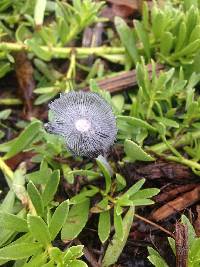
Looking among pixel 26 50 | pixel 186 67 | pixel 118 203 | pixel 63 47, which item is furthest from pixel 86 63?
pixel 118 203

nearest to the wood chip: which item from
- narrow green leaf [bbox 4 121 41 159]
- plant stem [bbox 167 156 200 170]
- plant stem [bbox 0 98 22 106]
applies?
plant stem [bbox 167 156 200 170]

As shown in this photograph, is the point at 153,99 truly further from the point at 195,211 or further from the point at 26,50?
the point at 26,50

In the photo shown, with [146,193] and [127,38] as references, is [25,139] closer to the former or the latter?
[146,193]

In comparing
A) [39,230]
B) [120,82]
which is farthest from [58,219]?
[120,82]

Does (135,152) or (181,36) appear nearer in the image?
(135,152)

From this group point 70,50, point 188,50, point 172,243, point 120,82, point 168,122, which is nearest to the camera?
point 172,243

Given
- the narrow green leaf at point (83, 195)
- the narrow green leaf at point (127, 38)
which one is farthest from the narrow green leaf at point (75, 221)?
the narrow green leaf at point (127, 38)
